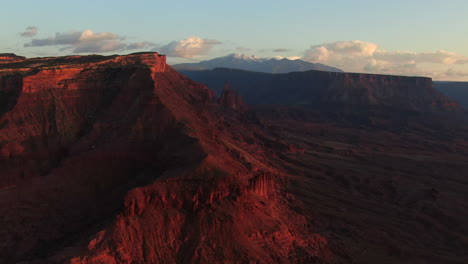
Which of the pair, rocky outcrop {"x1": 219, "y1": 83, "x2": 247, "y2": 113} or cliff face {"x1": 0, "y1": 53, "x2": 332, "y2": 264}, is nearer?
cliff face {"x1": 0, "y1": 53, "x2": 332, "y2": 264}

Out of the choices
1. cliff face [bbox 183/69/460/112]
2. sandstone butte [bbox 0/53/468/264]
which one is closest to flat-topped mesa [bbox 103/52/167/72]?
sandstone butte [bbox 0/53/468/264]

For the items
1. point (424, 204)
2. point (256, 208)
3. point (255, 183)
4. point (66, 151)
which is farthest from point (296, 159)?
point (66, 151)

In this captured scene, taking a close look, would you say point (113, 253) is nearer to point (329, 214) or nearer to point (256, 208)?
A: point (256, 208)

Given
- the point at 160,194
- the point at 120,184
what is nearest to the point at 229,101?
the point at 120,184

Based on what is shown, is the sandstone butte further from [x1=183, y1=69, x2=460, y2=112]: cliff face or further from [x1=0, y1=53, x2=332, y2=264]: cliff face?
[x1=183, y1=69, x2=460, y2=112]: cliff face

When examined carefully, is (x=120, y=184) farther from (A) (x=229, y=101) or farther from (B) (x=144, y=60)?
(A) (x=229, y=101)

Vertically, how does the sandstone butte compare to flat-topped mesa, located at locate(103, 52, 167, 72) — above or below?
below
